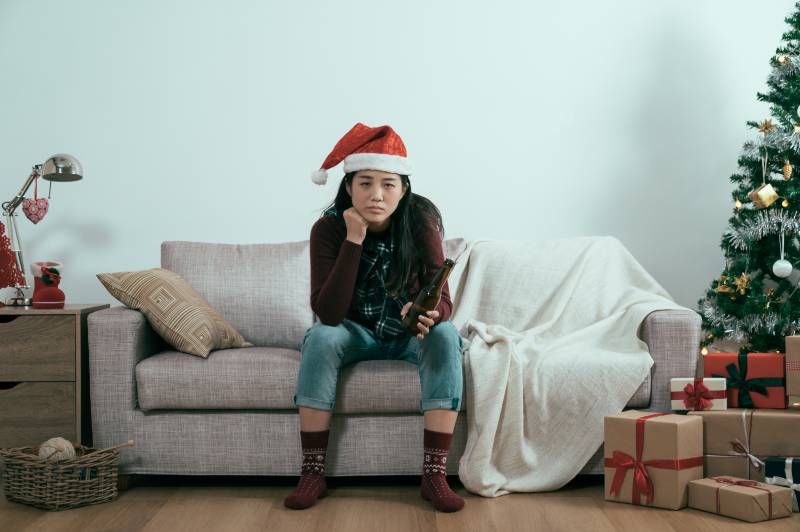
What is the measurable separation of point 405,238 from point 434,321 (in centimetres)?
25

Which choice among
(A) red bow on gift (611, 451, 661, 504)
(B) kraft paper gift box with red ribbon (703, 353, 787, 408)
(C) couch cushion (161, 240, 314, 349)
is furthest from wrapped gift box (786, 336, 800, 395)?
(C) couch cushion (161, 240, 314, 349)

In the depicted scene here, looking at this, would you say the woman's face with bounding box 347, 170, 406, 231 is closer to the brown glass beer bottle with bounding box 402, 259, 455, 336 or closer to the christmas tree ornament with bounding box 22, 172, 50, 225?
the brown glass beer bottle with bounding box 402, 259, 455, 336

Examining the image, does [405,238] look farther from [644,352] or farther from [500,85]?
[500,85]

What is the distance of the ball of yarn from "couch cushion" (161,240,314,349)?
2.18ft

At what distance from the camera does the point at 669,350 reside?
170cm

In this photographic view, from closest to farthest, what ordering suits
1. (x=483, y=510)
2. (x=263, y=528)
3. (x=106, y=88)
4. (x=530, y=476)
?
(x=263, y=528) → (x=483, y=510) → (x=530, y=476) → (x=106, y=88)

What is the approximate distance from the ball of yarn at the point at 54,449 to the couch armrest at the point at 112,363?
0.13 meters

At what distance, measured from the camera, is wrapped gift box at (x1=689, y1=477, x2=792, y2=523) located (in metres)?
1.40

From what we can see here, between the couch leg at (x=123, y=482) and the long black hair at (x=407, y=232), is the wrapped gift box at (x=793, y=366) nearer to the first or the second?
the long black hair at (x=407, y=232)

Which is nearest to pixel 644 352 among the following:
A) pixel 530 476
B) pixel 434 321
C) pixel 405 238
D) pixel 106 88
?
pixel 530 476

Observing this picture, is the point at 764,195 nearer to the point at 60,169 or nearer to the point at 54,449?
the point at 54,449

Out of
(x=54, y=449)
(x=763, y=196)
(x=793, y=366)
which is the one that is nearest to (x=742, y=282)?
(x=763, y=196)

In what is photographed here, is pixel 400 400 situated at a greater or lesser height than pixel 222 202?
lesser

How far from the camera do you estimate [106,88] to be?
8.47ft
